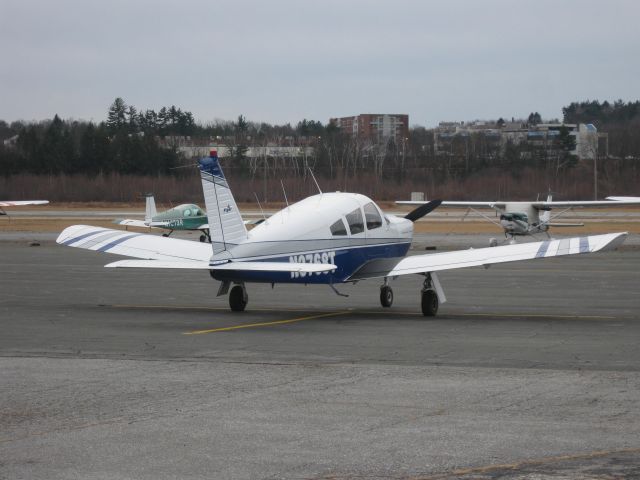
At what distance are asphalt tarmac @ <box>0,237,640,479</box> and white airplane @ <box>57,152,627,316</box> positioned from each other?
0.82 meters

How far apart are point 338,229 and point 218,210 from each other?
254cm

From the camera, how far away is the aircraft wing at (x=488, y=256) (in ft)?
57.4

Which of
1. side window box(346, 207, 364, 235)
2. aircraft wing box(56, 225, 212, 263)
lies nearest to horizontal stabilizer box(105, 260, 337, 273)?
aircraft wing box(56, 225, 212, 263)

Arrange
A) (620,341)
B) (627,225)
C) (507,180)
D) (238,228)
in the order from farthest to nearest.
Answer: (507,180) → (627,225) → (238,228) → (620,341)

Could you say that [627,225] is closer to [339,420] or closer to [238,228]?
[238,228]

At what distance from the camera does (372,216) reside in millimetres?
19938

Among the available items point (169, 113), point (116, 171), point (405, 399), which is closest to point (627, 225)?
point (405, 399)

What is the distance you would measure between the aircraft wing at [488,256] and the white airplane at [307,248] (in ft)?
0.06

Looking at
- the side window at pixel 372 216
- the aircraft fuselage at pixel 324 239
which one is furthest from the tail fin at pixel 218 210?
the side window at pixel 372 216

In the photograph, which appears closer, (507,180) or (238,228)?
(238,228)

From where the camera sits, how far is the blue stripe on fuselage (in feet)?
56.2

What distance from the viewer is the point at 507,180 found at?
4392 inches

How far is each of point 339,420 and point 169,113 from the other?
173585 mm

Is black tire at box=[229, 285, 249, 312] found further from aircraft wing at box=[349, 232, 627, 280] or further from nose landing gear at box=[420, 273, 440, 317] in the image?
nose landing gear at box=[420, 273, 440, 317]
